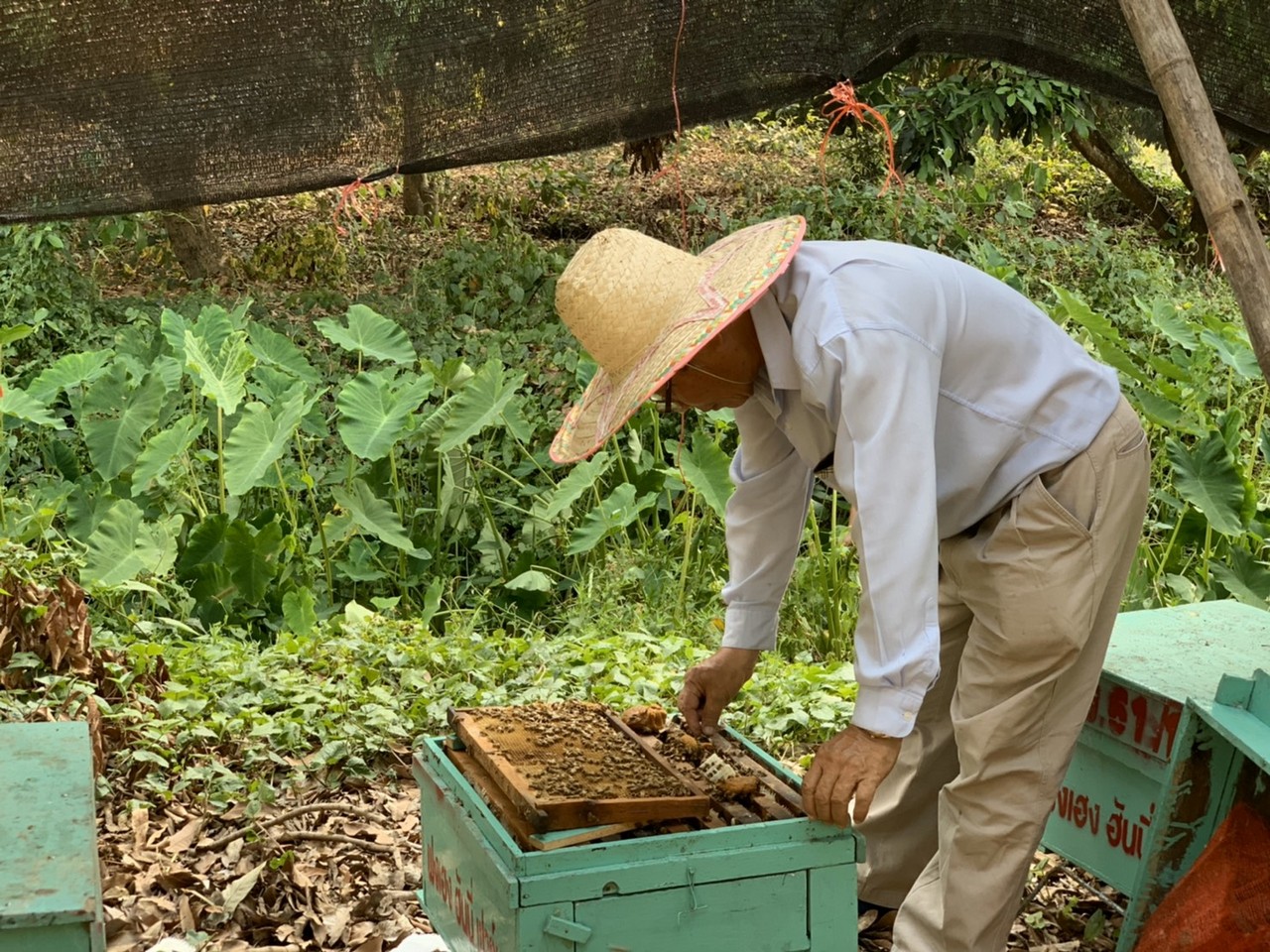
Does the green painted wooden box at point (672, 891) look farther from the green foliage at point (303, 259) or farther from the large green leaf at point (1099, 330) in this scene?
the green foliage at point (303, 259)

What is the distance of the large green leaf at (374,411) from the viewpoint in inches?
217

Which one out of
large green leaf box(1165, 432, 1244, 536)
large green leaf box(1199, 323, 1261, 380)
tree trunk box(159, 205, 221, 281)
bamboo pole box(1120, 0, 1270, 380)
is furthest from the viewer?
tree trunk box(159, 205, 221, 281)

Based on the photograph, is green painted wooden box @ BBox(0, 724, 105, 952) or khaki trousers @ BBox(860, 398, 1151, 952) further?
khaki trousers @ BBox(860, 398, 1151, 952)

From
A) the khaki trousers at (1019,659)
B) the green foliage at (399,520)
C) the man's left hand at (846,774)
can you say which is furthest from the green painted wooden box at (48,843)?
the khaki trousers at (1019,659)

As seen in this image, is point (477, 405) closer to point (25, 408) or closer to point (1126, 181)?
point (25, 408)

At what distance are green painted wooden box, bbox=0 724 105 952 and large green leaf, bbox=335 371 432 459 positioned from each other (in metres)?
3.09

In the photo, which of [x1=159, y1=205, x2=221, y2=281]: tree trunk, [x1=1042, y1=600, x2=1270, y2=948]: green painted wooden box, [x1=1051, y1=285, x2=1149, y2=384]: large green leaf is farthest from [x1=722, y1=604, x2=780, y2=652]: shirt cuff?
[x1=159, y1=205, x2=221, y2=281]: tree trunk

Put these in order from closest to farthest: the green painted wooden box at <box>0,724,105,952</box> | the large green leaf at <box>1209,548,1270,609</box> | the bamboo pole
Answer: the green painted wooden box at <box>0,724,105,952</box>
the bamboo pole
the large green leaf at <box>1209,548,1270,609</box>

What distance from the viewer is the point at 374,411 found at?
5.64m

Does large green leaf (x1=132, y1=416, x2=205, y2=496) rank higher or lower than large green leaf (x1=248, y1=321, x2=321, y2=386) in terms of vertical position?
lower

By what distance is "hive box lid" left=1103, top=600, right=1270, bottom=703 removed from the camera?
2863 mm

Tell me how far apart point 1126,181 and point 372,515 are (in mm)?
6958

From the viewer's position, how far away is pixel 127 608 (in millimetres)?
5121

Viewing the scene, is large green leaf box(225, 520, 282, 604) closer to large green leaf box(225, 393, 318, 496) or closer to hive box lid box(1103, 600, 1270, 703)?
large green leaf box(225, 393, 318, 496)
